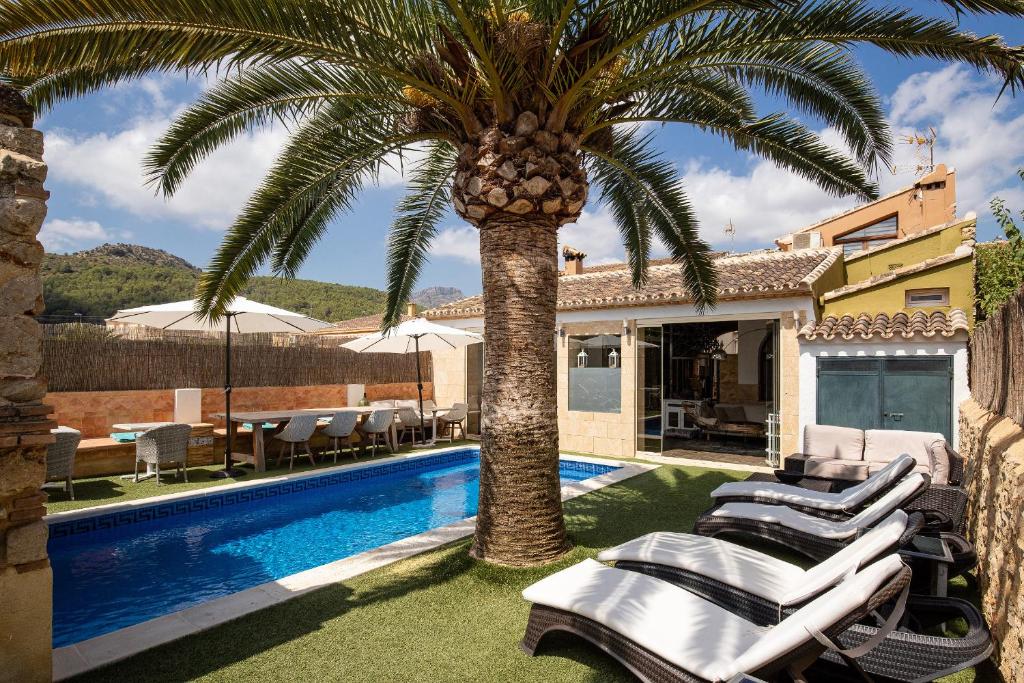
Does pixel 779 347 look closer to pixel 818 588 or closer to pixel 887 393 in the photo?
pixel 887 393

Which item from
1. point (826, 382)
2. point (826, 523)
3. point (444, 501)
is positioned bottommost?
point (444, 501)

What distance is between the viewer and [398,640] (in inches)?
181

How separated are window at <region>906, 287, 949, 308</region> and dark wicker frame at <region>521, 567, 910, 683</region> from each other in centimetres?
1144

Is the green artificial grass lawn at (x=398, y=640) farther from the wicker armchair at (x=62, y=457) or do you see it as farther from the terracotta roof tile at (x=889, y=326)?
the terracotta roof tile at (x=889, y=326)

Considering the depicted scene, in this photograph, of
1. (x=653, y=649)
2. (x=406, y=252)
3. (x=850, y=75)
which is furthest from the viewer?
(x=406, y=252)

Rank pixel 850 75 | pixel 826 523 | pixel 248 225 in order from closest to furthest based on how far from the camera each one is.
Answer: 1. pixel 826 523
2. pixel 850 75
3. pixel 248 225

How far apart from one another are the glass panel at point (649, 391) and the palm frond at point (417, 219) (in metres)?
6.67

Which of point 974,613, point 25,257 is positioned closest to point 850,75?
point 974,613

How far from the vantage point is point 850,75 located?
7012 mm

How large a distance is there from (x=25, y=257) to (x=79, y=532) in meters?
6.13

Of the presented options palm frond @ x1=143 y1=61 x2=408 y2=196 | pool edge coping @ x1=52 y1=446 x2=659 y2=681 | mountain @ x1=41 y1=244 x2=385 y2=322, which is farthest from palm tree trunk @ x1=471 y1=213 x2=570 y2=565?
mountain @ x1=41 y1=244 x2=385 y2=322

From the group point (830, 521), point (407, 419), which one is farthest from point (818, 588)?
point (407, 419)

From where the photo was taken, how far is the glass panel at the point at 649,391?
1465cm

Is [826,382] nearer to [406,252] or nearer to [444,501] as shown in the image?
[444,501]
